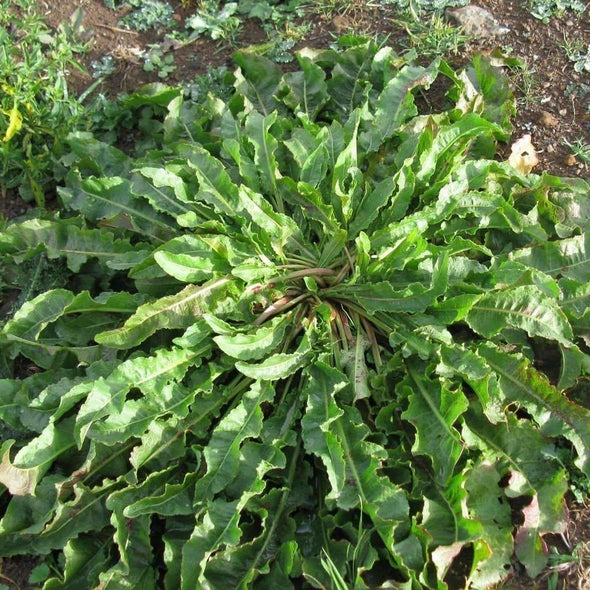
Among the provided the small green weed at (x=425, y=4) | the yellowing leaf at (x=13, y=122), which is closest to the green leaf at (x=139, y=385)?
the yellowing leaf at (x=13, y=122)

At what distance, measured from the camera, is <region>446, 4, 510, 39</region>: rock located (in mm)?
4383

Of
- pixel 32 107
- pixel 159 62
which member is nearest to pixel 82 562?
pixel 32 107

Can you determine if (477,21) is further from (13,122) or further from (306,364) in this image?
(13,122)

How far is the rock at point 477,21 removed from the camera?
4.38 m

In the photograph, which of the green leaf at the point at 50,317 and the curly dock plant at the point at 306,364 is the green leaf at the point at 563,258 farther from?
the green leaf at the point at 50,317

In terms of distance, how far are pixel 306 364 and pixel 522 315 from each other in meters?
0.97

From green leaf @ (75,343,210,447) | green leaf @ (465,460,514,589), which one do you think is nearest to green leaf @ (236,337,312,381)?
green leaf @ (75,343,210,447)

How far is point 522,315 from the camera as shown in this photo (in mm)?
3076

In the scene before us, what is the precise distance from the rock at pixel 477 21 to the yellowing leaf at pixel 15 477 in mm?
3546

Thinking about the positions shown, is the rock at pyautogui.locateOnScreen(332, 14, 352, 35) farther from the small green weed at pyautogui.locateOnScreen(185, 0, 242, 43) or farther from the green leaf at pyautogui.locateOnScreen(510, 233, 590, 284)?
the green leaf at pyautogui.locateOnScreen(510, 233, 590, 284)

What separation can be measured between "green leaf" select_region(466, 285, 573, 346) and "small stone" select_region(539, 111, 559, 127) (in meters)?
1.45

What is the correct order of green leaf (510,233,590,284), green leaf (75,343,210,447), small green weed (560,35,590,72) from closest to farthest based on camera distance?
1. green leaf (75,343,210,447)
2. green leaf (510,233,590,284)
3. small green weed (560,35,590,72)

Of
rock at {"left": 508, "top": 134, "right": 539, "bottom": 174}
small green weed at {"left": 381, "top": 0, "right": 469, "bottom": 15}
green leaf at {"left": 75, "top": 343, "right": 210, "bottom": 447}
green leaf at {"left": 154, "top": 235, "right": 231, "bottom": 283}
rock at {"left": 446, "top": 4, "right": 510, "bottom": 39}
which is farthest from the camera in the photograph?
small green weed at {"left": 381, "top": 0, "right": 469, "bottom": 15}

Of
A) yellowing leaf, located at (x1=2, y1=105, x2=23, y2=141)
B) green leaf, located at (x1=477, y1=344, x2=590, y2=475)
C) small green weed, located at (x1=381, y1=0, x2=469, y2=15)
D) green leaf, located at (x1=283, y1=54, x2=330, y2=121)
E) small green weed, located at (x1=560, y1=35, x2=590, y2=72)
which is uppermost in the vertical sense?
small green weed, located at (x1=560, y1=35, x2=590, y2=72)
